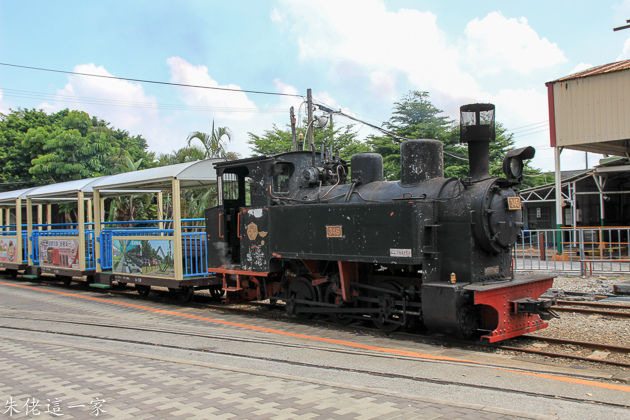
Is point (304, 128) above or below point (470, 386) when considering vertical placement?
above

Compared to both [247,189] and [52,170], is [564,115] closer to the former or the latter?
[247,189]

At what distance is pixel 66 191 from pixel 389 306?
9936 mm

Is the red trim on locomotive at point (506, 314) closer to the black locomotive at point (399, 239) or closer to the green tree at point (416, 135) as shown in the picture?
the black locomotive at point (399, 239)

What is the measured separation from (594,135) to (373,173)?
10990 mm

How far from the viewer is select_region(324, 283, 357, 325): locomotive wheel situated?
7.64 m

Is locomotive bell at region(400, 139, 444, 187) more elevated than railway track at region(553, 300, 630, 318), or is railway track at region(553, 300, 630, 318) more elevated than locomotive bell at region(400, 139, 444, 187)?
locomotive bell at region(400, 139, 444, 187)

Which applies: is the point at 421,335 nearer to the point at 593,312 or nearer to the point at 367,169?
the point at 367,169

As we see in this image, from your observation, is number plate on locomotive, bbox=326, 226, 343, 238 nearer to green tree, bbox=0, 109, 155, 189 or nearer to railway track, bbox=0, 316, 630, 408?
railway track, bbox=0, 316, 630, 408

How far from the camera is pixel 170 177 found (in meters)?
9.81

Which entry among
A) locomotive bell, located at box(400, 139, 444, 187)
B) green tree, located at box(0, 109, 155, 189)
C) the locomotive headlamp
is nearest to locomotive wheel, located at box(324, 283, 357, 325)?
locomotive bell, located at box(400, 139, 444, 187)

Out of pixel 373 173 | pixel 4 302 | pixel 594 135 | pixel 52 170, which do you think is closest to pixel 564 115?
pixel 594 135

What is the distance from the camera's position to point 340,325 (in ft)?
25.5

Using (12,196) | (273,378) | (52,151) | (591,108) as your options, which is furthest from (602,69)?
(52,151)

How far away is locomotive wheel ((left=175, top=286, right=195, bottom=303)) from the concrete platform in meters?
2.76
